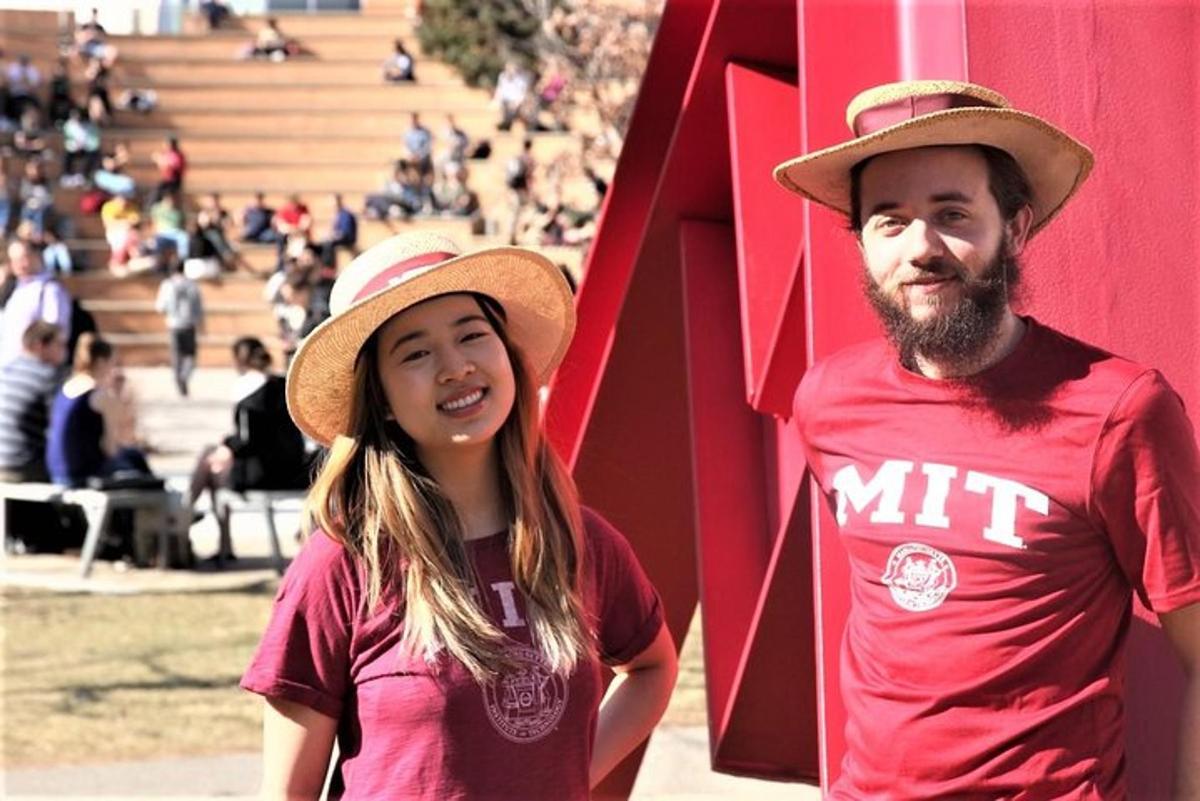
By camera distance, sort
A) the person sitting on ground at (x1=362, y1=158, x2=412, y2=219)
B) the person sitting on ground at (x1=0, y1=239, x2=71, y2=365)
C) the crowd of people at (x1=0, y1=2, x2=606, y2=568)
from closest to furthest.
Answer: the person sitting on ground at (x1=0, y1=239, x2=71, y2=365), the crowd of people at (x1=0, y1=2, x2=606, y2=568), the person sitting on ground at (x1=362, y1=158, x2=412, y2=219)

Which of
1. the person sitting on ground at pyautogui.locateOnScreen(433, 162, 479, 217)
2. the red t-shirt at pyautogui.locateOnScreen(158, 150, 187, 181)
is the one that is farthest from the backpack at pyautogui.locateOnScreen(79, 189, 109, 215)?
the person sitting on ground at pyautogui.locateOnScreen(433, 162, 479, 217)

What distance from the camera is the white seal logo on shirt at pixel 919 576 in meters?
2.57

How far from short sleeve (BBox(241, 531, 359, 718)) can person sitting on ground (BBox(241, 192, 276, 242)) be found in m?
28.6

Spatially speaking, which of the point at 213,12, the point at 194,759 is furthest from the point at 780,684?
the point at 213,12

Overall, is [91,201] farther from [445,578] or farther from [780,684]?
[445,578]

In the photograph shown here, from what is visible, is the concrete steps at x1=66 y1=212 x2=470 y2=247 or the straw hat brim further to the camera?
the concrete steps at x1=66 y1=212 x2=470 y2=247

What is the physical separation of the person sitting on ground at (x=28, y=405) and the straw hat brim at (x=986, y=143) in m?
9.33

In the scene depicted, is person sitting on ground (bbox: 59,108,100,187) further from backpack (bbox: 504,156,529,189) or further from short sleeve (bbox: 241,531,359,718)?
short sleeve (bbox: 241,531,359,718)

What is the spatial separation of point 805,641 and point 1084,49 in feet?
4.03

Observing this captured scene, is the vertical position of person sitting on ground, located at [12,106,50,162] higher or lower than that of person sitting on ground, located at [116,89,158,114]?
lower

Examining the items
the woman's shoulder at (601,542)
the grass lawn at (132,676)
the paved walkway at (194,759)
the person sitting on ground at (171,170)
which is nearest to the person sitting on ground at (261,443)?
the paved walkway at (194,759)

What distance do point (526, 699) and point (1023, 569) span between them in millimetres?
650

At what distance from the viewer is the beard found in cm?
262

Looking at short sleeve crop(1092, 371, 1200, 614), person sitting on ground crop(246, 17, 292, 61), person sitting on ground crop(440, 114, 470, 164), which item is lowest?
short sleeve crop(1092, 371, 1200, 614)
